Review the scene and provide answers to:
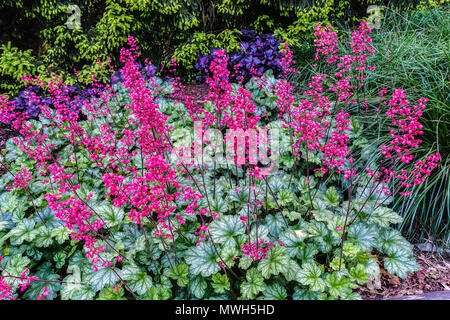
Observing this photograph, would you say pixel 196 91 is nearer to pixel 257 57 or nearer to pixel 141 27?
pixel 257 57

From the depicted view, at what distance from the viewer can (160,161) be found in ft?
6.08

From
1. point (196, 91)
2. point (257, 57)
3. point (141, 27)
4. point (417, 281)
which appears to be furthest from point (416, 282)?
point (141, 27)

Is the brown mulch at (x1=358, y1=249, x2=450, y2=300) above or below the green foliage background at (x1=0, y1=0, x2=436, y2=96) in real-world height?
below

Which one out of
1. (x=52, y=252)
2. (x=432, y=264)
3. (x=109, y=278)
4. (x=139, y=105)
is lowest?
(x=432, y=264)

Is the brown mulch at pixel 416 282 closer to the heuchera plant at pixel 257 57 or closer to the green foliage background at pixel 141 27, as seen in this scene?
the heuchera plant at pixel 257 57

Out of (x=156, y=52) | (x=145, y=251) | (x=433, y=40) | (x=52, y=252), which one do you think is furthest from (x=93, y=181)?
(x=433, y=40)

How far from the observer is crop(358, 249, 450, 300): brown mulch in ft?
7.96

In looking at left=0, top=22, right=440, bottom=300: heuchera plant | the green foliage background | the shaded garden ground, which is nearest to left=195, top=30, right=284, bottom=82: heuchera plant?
the green foliage background

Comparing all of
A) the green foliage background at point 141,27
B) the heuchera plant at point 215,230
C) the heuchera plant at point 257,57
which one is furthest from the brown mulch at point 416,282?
the green foliage background at point 141,27

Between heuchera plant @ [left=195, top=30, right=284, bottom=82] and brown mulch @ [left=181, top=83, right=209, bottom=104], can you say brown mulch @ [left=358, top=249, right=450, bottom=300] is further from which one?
brown mulch @ [left=181, top=83, right=209, bottom=104]

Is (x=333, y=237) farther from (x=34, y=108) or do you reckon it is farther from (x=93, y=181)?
(x=34, y=108)

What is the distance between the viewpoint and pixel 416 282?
8.36 ft

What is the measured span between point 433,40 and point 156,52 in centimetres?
441

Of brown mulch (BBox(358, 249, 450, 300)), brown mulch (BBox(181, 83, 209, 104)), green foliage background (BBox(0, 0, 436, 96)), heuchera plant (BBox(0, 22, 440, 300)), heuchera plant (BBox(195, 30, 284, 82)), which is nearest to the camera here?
heuchera plant (BBox(0, 22, 440, 300))
